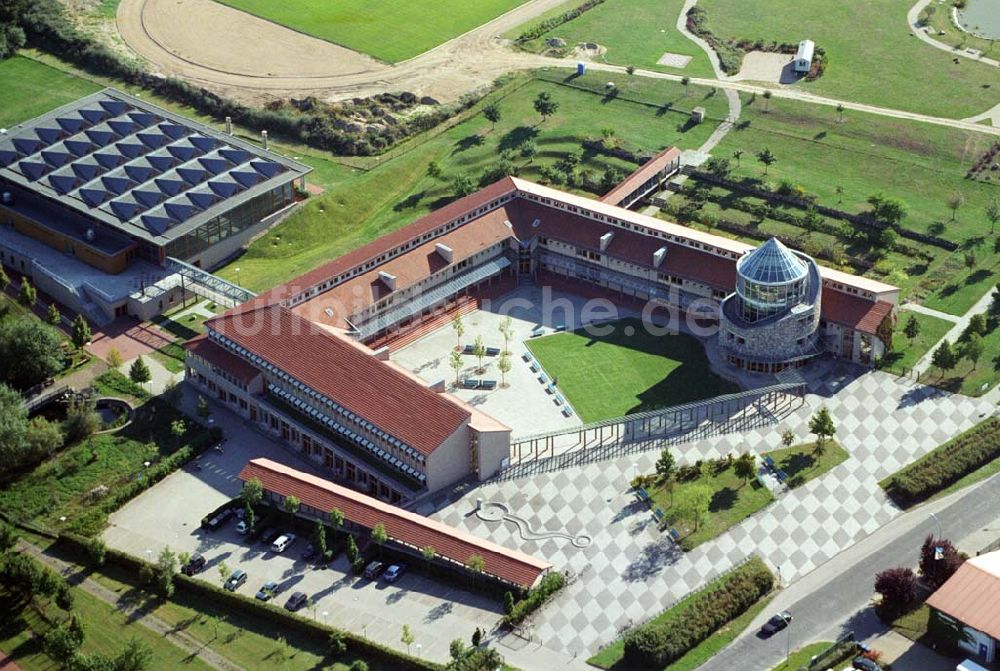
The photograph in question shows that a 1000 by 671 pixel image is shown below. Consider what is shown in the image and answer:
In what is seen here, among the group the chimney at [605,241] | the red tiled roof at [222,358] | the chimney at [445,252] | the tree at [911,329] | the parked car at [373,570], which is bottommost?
the parked car at [373,570]

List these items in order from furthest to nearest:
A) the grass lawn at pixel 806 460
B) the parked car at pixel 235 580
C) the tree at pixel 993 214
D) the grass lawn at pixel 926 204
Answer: the tree at pixel 993 214
the grass lawn at pixel 926 204
the grass lawn at pixel 806 460
the parked car at pixel 235 580

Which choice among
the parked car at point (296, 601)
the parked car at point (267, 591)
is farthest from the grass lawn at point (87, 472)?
the parked car at point (296, 601)

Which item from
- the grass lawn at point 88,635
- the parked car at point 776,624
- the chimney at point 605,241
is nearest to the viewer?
the grass lawn at point 88,635

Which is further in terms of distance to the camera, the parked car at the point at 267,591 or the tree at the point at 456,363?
the tree at the point at 456,363

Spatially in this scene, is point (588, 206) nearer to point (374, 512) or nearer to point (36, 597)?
point (374, 512)

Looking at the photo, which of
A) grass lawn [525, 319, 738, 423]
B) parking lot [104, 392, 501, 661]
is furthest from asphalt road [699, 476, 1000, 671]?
grass lawn [525, 319, 738, 423]

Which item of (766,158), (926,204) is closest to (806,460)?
(926,204)

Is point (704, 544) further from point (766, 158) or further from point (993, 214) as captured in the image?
point (766, 158)

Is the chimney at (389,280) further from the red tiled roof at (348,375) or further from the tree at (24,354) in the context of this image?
the tree at (24,354)
